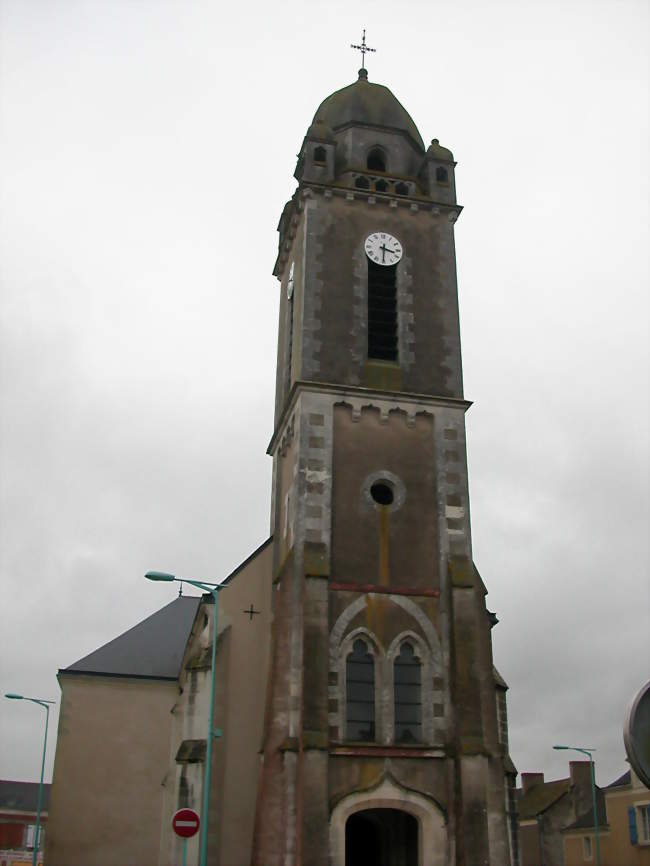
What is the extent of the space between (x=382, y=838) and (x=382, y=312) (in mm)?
14165

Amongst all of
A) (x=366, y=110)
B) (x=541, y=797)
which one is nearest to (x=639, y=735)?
(x=366, y=110)

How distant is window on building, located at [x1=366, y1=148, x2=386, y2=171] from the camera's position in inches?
1176

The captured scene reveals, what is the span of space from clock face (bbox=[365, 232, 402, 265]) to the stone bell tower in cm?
5

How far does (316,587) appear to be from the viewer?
2231 centimetres

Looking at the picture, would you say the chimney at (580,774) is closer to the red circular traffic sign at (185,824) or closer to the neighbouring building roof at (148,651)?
the neighbouring building roof at (148,651)

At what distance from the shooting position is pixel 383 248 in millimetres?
27734

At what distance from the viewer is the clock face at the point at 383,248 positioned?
27.6 meters

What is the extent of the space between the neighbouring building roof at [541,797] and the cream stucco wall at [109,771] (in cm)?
2968

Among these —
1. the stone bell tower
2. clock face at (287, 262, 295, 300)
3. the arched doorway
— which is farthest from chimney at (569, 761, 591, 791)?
clock face at (287, 262, 295, 300)

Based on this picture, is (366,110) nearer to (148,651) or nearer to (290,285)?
(290,285)

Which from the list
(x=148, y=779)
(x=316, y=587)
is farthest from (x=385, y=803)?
(x=148, y=779)

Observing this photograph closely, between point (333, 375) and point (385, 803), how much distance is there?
1100 centimetres

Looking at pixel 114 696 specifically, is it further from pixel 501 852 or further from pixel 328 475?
pixel 501 852

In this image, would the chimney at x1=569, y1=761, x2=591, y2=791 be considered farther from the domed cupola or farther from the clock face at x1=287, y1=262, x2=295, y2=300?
the domed cupola
